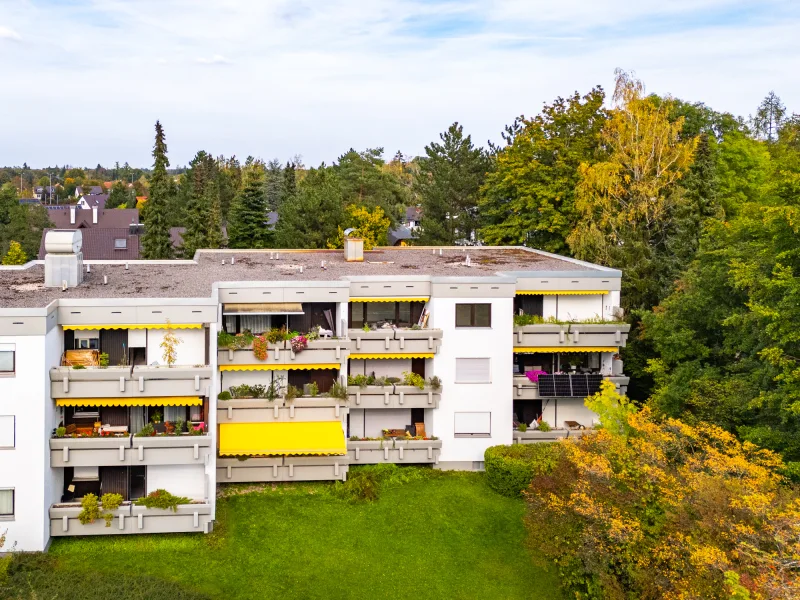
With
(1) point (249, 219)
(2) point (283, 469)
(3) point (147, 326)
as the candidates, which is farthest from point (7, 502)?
(1) point (249, 219)

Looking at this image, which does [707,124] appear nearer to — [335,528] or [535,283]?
[535,283]

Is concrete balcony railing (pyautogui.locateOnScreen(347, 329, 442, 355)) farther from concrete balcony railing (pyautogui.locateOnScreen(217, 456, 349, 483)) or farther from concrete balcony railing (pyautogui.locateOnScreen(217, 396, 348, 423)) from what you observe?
concrete balcony railing (pyautogui.locateOnScreen(217, 456, 349, 483))

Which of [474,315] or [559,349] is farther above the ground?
[474,315]

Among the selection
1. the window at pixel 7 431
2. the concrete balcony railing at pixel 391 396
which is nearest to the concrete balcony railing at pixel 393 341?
the concrete balcony railing at pixel 391 396

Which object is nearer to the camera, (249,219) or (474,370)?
(474,370)

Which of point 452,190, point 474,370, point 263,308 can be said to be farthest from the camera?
point 452,190

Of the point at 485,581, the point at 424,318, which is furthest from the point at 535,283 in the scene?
the point at 485,581

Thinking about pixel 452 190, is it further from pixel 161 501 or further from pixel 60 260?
pixel 161 501
